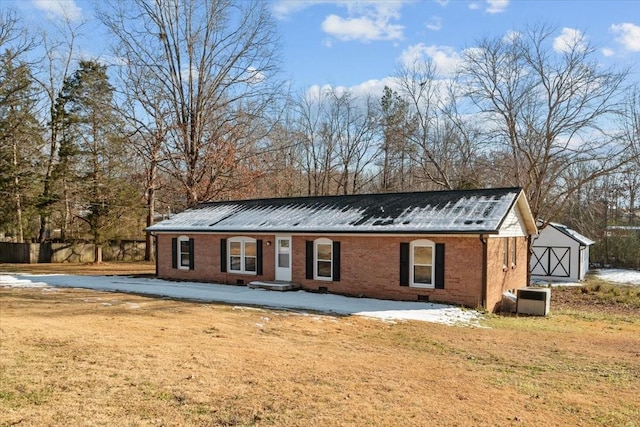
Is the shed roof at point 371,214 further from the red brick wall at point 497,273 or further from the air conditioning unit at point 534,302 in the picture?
Answer: the air conditioning unit at point 534,302

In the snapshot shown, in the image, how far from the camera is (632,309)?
17328 millimetres

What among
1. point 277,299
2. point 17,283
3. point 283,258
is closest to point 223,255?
point 283,258

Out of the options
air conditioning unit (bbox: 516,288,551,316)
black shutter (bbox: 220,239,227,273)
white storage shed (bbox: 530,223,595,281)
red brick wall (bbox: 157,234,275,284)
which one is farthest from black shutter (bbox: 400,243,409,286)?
white storage shed (bbox: 530,223,595,281)

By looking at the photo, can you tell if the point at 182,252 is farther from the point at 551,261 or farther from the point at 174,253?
the point at 551,261

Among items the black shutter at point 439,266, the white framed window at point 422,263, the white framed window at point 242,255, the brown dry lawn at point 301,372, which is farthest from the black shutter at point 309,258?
the brown dry lawn at point 301,372

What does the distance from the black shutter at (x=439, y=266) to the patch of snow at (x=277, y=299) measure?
71 centimetres

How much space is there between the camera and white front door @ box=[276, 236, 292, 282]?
17.5 meters

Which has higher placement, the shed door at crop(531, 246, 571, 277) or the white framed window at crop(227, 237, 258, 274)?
the white framed window at crop(227, 237, 258, 274)

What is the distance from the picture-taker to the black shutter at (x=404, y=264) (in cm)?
1505

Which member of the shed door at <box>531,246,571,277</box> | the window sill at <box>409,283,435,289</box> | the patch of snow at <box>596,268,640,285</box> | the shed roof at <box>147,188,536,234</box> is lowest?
the patch of snow at <box>596,268,640,285</box>

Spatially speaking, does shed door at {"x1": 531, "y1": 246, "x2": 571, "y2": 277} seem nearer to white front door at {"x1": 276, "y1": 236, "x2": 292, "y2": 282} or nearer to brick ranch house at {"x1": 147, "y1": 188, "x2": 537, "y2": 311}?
brick ranch house at {"x1": 147, "y1": 188, "x2": 537, "y2": 311}

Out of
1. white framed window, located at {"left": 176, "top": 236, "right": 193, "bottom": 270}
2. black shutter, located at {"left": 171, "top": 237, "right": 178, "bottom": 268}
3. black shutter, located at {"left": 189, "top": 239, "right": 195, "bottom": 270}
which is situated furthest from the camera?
black shutter, located at {"left": 171, "top": 237, "right": 178, "bottom": 268}

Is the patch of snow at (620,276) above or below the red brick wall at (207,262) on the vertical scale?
below

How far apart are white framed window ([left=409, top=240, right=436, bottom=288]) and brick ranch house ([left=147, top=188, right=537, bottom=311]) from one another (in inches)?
1.3
